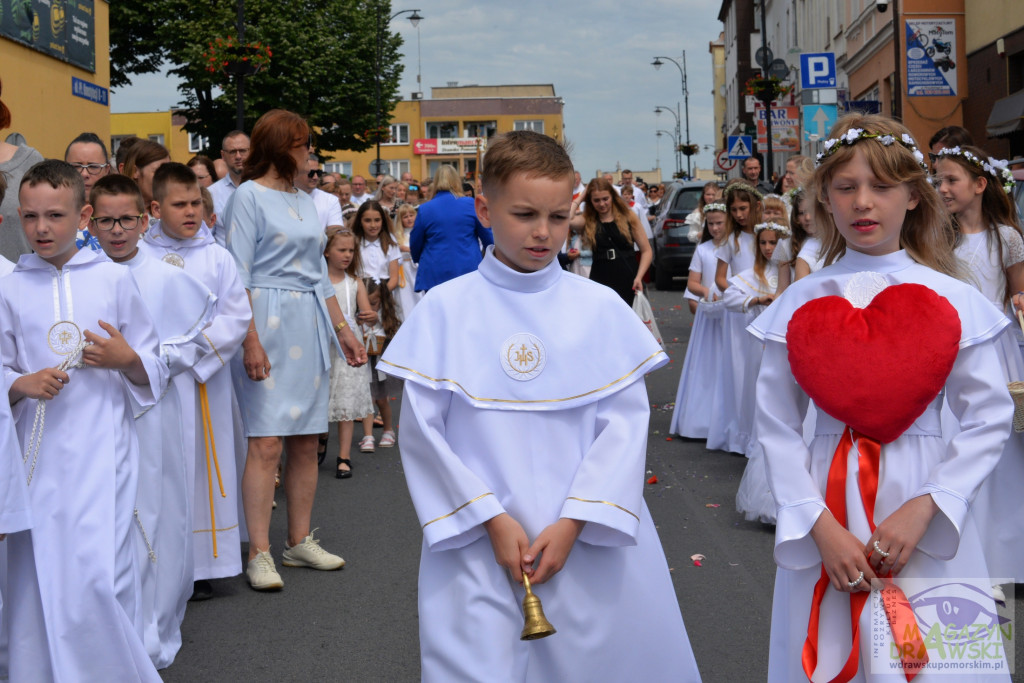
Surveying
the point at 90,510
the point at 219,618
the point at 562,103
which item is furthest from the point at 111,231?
the point at 562,103

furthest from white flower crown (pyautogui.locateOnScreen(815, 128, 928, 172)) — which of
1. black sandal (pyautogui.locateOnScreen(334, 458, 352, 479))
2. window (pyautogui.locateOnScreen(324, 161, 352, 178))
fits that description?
window (pyautogui.locateOnScreen(324, 161, 352, 178))

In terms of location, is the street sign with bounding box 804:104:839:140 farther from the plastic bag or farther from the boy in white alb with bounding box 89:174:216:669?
the boy in white alb with bounding box 89:174:216:669

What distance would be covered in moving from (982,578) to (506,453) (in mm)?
1258

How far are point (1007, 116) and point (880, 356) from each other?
822 inches

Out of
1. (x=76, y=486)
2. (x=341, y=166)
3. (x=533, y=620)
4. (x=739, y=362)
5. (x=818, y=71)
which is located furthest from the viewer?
(x=341, y=166)

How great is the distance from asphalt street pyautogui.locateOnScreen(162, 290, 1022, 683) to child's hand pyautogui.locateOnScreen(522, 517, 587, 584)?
1871 millimetres

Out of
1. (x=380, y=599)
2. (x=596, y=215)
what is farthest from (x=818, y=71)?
(x=380, y=599)

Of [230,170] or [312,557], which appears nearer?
[312,557]

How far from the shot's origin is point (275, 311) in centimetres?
614

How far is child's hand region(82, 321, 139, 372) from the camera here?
4383mm

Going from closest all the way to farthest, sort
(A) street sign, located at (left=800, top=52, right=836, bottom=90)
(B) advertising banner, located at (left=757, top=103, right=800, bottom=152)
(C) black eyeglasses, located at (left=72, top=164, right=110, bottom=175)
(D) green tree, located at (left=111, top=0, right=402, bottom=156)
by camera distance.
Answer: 1. (C) black eyeglasses, located at (left=72, top=164, right=110, bottom=175)
2. (A) street sign, located at (left=800, top=52, right=836, bottom=90)
3. (B) advertising banner, located at (left=757, top=103, right=800, bottom=152)
4. (D) green tree, located at (left=111, top=0, right=402, bottom=156)

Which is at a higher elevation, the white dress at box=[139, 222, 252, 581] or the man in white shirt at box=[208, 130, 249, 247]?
the man in white shirt at box=[208, 130, 249, 247]

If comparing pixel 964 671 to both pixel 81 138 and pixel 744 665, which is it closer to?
pixel 744 665

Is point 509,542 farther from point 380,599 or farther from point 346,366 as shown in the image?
point 346,366
